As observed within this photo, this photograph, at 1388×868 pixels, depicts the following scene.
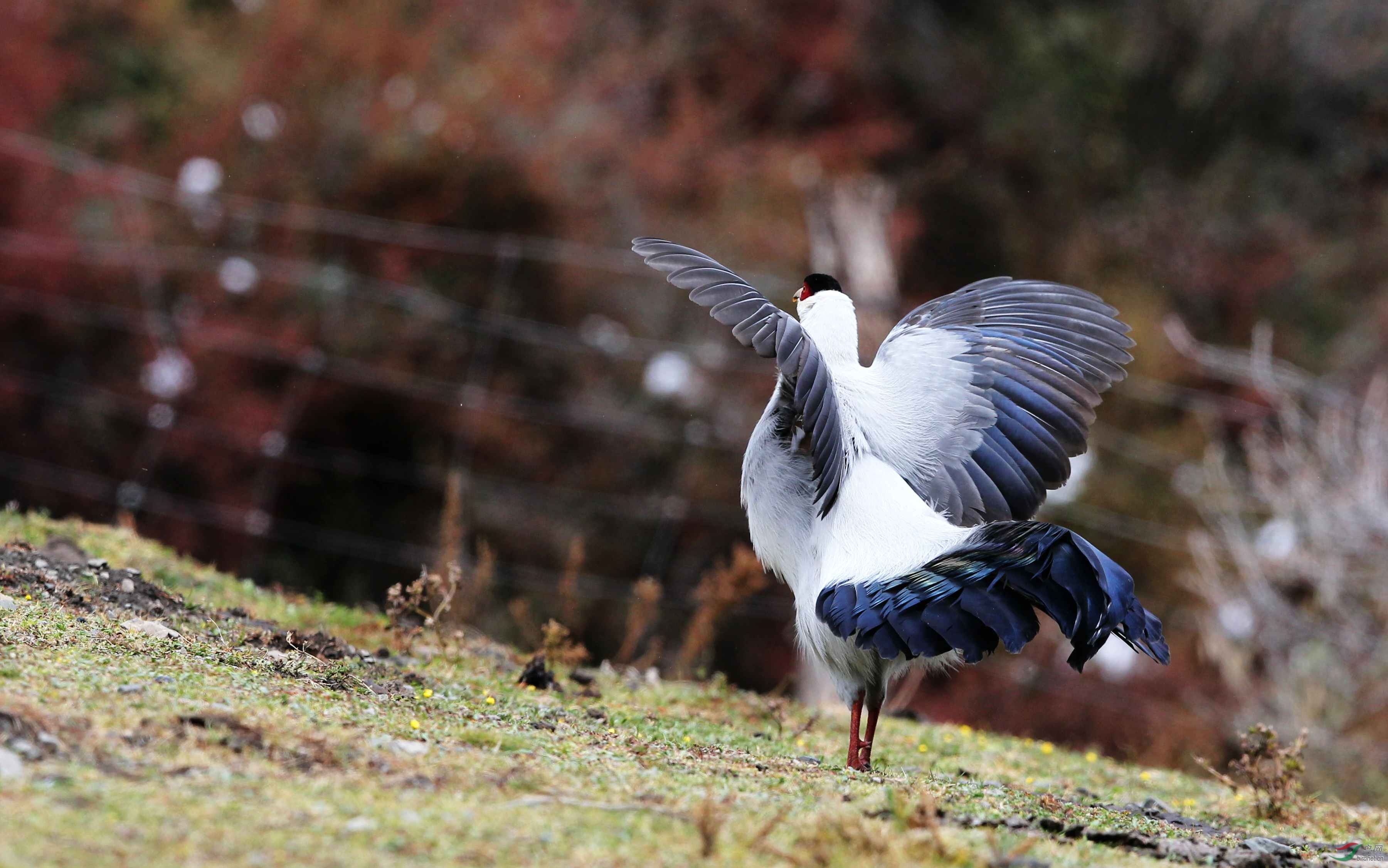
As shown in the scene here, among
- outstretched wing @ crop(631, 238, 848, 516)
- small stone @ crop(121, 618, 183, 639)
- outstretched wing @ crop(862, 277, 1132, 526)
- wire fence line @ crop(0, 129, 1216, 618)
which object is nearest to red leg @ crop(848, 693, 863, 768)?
outstretched wing @ crop(631, 238, 848, 516)

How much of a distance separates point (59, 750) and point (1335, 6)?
17.6 meters

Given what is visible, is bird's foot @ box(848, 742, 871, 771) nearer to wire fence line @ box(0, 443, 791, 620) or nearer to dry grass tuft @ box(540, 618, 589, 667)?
dry grass tuft @ box(540, 618, 589, 667)

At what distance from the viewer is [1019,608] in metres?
4.04

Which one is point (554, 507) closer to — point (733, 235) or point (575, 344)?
point (575, 344)

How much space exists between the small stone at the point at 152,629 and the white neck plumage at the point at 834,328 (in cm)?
236

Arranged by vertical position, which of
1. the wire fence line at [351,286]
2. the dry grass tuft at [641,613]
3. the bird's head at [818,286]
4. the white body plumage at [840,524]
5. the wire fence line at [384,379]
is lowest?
the dry grass tuft at [641,613]

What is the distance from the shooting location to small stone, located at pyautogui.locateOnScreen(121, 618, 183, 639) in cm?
446

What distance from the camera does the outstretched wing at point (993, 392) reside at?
5.24 meters

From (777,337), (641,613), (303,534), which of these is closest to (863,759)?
(777,337)

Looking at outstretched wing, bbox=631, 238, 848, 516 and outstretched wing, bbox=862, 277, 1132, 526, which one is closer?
outstretched wing, bbox=631, 238, 848, 516

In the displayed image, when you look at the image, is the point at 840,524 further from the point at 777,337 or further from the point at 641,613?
the point at 641,613

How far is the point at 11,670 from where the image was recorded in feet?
12.1

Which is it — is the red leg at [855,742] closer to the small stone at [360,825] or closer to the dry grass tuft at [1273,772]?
the dry grass tuft at [1273,772]

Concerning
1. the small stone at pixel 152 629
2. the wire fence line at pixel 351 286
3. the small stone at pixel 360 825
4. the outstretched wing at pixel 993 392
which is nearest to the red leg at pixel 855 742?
the outstretched wing at pixel 993 392
